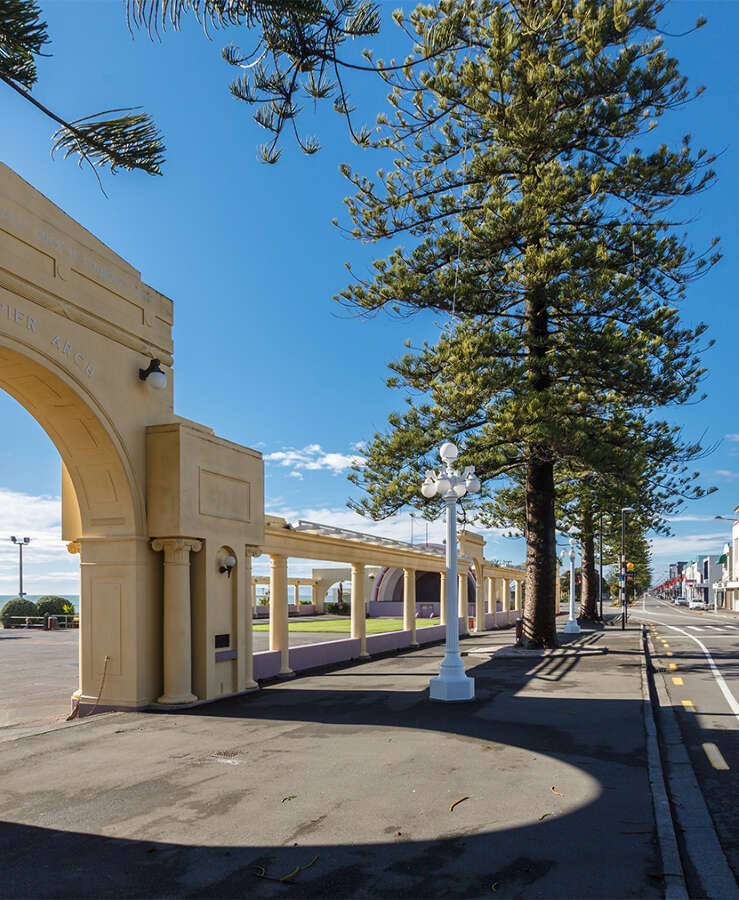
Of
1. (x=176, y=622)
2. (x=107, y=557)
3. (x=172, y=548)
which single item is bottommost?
(x=176, y=622)

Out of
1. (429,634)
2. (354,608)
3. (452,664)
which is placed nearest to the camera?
(452,664)

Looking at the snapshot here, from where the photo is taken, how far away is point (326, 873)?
15.8 feet

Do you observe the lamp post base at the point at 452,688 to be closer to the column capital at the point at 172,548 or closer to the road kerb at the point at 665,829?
the road kerb at the point at 665,829

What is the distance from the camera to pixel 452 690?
39.6 feet

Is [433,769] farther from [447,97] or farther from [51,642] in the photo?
[51,642]

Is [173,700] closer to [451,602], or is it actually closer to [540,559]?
[451,602]

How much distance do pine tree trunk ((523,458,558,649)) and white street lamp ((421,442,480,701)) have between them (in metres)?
8.99

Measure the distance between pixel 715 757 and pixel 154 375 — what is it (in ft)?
30.9

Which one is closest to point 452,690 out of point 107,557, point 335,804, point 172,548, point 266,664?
point 266,664

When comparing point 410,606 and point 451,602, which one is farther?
point 410,606

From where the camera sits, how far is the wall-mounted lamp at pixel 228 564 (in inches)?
503

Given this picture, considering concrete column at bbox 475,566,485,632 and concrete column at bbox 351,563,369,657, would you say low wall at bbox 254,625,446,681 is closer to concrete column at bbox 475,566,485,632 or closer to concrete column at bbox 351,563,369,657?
concrete column at bbox 351,563,369,657

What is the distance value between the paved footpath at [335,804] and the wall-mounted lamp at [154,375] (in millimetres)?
5042

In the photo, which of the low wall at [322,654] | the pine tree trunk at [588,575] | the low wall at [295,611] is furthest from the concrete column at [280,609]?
the low wall at [295,611]
